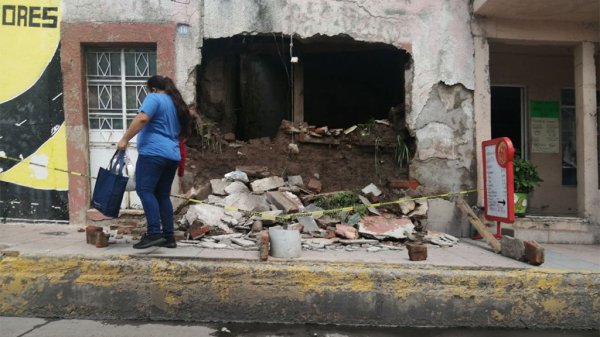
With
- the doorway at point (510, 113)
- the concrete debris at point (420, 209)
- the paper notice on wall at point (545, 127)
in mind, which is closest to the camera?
the concrete debris at point (420, 209)

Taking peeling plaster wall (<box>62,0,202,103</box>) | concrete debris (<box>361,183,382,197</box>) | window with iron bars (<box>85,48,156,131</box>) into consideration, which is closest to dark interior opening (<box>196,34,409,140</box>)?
peeling plaster wall (<box>62,0,202,103</box>)

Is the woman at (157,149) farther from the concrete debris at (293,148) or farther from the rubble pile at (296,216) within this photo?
the concrete debris at (293,148)

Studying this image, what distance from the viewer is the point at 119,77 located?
6262 mm

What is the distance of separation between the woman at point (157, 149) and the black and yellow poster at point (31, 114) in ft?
8.49

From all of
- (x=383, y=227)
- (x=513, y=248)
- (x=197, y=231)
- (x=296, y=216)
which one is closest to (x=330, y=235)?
(x=296, y=216)

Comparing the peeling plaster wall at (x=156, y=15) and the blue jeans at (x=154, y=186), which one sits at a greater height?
the peeling plaster wall at (x=156, y=15)

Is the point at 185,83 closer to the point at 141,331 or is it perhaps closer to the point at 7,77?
the point at 7,77

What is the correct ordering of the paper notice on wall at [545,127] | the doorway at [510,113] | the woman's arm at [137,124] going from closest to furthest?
the woman's arm at [137,124]
the paper notice on wall at [545,127]
the doorway at [510,113]

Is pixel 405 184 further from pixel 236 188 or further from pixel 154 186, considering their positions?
pixel 154 186

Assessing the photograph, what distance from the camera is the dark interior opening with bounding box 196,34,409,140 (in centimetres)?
670

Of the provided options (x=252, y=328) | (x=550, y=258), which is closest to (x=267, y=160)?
(x=252, y=328)

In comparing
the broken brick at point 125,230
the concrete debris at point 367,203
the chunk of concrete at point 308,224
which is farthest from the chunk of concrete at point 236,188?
the concrete debris at point 367,203

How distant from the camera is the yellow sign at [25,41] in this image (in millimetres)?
6105

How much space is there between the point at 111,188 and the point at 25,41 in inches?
136
